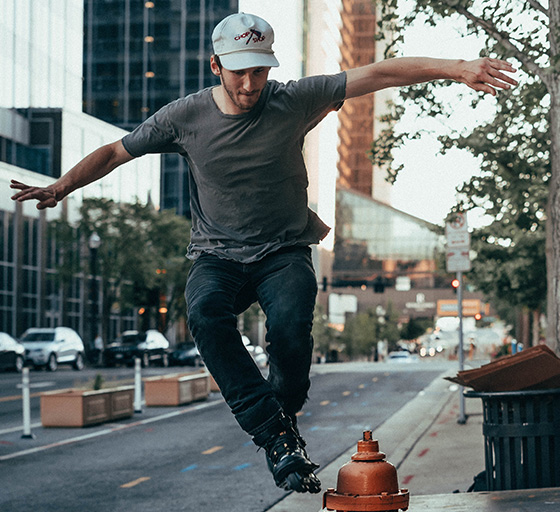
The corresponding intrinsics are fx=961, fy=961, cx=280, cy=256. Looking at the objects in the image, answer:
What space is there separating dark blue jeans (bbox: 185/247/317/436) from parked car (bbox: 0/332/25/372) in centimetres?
3149

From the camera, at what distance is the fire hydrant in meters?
3.92

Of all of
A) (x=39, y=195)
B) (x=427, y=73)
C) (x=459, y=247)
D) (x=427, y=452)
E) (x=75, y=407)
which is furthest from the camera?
(x=459, y=247)

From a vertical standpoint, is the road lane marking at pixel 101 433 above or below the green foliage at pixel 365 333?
above

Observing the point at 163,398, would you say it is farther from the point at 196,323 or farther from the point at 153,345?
the point at 153,345

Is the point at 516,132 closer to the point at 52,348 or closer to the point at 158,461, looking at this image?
the point at 158,461

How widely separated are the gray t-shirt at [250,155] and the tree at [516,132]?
17.0 ft

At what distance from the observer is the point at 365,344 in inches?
3957

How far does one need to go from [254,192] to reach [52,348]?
3417 cm

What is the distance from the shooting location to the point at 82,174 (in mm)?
4305

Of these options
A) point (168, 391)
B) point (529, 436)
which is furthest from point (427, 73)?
point (168, 391)

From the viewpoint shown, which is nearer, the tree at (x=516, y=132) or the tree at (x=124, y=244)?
the tree at (x=516, y=132)

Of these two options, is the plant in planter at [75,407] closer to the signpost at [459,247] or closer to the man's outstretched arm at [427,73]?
the signpost at [459,247]

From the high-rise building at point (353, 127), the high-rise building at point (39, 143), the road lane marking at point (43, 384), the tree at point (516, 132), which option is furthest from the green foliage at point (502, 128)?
the high-rise building at point (353, 127)

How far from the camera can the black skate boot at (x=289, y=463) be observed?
3740 millimetres
